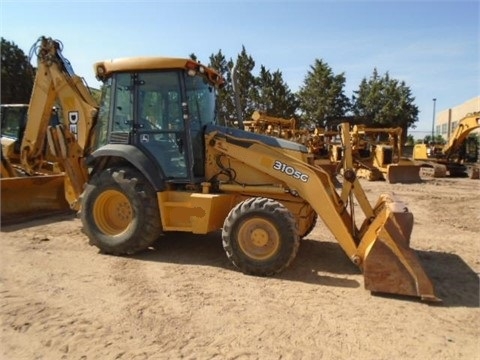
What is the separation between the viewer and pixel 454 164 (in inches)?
812

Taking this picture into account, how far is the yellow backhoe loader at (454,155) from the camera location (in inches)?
767

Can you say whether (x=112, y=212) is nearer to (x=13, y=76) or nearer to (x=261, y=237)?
(x=261, y=237)

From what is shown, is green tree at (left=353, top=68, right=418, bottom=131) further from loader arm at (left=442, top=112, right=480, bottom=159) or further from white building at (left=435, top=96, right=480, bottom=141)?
loader arm at (left=442, top=112, right=480, bottom=159)

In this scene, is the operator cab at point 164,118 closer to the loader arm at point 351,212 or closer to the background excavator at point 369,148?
the loader arm at point 351,212

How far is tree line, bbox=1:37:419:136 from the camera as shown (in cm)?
3058

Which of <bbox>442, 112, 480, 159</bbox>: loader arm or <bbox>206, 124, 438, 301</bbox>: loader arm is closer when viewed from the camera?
<bbox>206, 124, 438, 301</bbox>: loader arm

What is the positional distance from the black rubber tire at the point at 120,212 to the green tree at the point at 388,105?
115 feet

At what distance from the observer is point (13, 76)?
30.3 metres

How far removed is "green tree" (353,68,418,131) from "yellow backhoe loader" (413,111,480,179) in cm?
1604

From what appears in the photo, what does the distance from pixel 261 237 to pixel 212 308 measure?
1.20m

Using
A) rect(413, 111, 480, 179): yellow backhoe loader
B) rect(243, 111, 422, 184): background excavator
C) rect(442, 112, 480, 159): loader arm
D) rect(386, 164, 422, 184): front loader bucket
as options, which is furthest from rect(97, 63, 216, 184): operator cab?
rect(442, 112, 480, 159): loader arm

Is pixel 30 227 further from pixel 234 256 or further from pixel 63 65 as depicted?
pixel 234 256

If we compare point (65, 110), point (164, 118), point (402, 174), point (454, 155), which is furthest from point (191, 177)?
point (454, 155)

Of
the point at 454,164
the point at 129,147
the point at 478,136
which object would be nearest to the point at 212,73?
the point at 129,147
